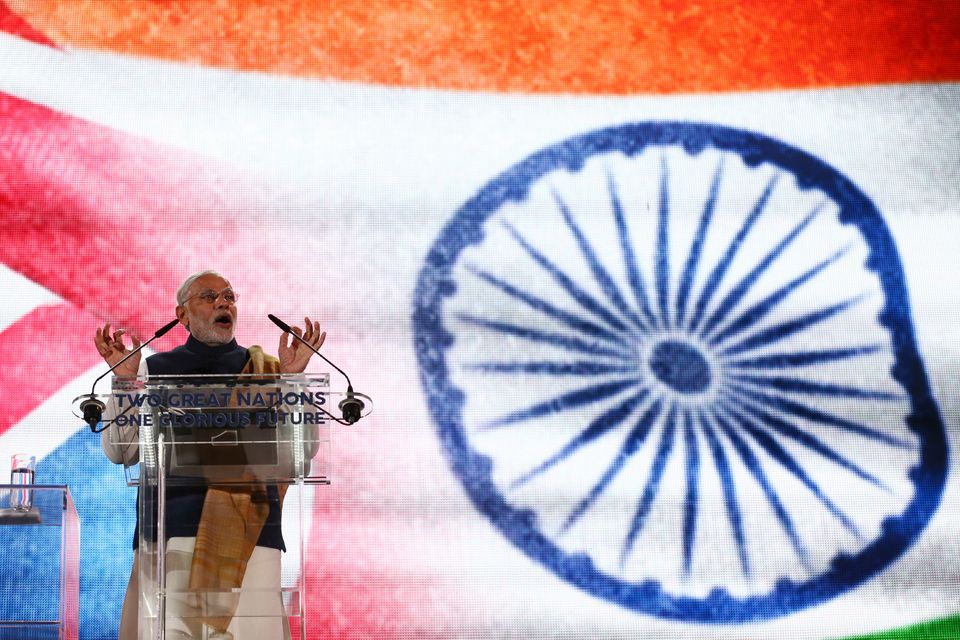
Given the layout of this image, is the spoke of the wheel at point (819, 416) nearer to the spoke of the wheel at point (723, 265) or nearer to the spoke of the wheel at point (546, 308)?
the spoke of the wheel at point (723, 265)

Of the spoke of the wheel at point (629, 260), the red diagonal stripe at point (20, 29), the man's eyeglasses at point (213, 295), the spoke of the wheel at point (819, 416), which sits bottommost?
the spoke of the wheel at point (819, 416)

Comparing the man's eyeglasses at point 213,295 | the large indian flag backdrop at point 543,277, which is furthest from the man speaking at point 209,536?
the large indian flag backdrop at point 543,277

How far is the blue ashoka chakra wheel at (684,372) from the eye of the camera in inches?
155

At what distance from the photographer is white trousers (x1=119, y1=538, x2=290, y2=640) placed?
2424 mm

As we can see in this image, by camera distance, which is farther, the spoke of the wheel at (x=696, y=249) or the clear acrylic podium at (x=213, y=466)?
the spoke of the wheel at (x=696, y=249)

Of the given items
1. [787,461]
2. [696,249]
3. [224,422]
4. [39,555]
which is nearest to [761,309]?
[696,249]

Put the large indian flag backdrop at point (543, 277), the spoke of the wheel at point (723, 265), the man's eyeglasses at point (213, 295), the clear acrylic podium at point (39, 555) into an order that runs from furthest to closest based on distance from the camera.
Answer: the spoke of the wheel at point (723, 265), the large indian flag backdrop at point (543, 277), the man's eyeglasses at point (213, 295), the clear acrylic podium at point (39, 555)

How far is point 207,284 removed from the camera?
10.4 ft

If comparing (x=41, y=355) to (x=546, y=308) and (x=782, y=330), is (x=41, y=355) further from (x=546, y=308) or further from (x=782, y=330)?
(x=782, y=330)

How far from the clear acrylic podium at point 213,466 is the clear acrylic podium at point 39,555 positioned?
1.25 feet

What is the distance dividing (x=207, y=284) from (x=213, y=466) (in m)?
0.75

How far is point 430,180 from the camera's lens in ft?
13.6

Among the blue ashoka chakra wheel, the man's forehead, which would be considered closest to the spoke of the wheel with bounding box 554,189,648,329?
the blue ashoka chakra wheel

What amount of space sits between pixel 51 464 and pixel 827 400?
2.49m
